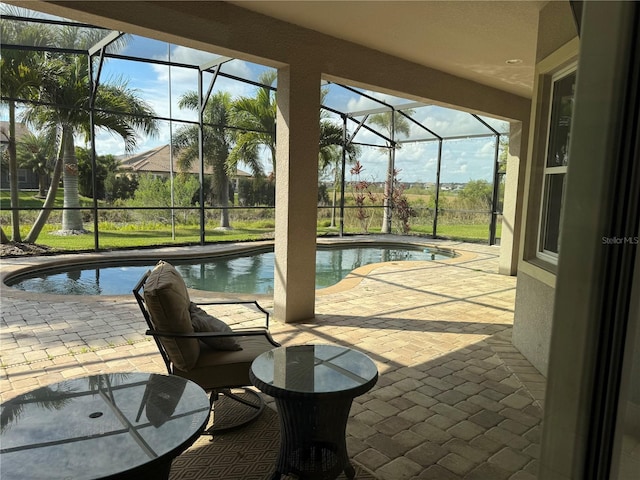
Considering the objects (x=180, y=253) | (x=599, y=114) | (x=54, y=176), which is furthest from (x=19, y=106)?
(x=599, y=114)

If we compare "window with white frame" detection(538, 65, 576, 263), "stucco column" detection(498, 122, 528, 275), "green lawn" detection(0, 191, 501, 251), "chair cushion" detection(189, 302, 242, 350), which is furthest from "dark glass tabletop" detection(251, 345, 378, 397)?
"green lawn" detection(0, 191, 501, 251)

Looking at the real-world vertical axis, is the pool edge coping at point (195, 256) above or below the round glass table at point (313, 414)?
below

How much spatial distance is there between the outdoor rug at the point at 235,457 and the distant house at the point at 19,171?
35.8ft

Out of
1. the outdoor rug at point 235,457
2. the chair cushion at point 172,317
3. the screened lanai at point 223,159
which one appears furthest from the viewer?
the screened lanai at point 223,159

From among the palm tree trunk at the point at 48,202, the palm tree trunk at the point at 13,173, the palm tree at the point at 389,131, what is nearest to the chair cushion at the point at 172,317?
the palm tree trunk at the point at 13,173

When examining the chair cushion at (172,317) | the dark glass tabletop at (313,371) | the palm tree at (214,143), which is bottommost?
the dark glass tabletop at (313,371)

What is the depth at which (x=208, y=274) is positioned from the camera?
30.6 feet

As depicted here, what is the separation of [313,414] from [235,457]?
2.28 feet

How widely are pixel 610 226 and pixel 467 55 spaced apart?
17.5 ft

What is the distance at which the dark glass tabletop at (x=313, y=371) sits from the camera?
213 cm

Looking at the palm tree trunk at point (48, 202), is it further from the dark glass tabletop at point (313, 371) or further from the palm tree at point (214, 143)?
the dark glass tabletop at point (313, 371)

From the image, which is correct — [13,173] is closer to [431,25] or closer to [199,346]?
[199,346]

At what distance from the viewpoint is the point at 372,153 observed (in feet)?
48.6

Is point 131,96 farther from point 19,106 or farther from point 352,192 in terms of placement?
point 352,192
